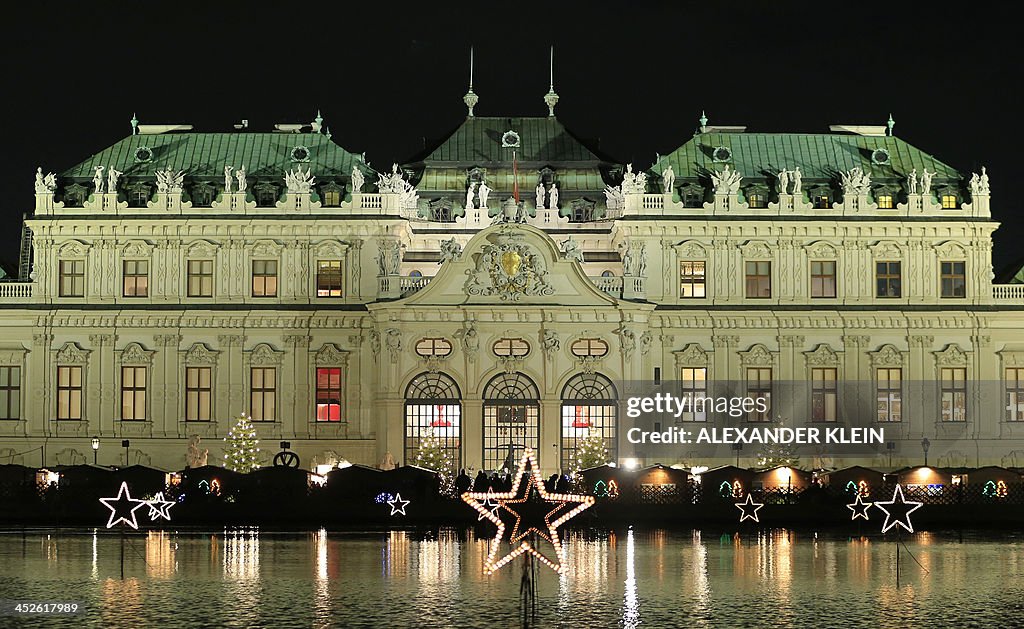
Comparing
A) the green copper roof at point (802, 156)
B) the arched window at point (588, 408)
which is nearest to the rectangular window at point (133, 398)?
the arched window at point (588, 408)

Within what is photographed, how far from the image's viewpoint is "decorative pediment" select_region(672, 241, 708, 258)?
8725cm

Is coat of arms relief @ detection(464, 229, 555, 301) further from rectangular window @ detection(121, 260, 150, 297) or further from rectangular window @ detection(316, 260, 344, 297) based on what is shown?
rectangular window @ detection(121, 260, 150, 297)

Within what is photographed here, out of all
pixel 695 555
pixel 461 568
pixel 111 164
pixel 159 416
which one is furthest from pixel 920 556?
pixel 111 164

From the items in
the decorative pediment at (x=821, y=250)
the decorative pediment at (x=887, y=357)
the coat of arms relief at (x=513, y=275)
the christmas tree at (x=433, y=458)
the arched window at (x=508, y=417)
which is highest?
the decorative pediment at (x=821, y=250)

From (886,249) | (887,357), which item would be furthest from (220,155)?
(887,357)

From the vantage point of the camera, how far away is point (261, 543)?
5097 cm

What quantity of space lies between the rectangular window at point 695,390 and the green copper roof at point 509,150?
14179 mm

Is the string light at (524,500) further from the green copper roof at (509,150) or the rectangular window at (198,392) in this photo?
the green copper roof at (509,150)

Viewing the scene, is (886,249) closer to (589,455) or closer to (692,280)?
(692,280)

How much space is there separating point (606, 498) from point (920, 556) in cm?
1702

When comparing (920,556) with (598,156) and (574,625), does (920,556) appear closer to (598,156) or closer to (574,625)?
(574,625)

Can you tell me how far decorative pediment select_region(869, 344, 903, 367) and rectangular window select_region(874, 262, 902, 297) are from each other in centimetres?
282

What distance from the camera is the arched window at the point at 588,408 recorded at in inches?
3285

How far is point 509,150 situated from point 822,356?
68.2 feet
